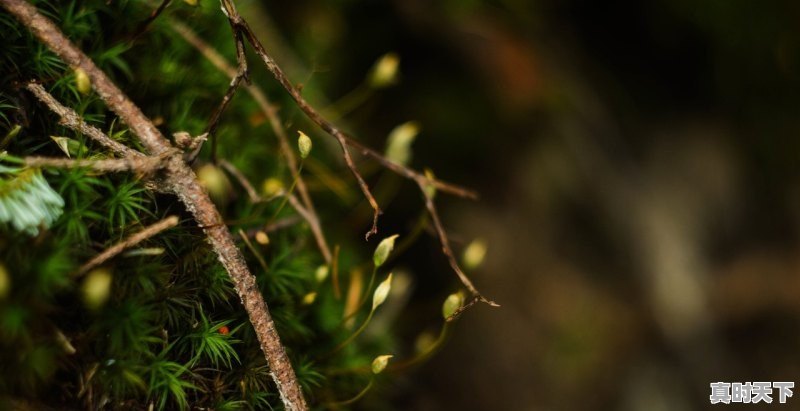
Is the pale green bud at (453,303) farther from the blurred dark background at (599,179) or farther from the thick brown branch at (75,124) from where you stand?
the blurred dark background at (599,179)

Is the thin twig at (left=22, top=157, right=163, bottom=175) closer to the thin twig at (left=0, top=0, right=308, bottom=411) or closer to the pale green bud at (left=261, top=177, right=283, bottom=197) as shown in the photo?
the thin twig at (left=0, top=0, right=308, bottom=411)

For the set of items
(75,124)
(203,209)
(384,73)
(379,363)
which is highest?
(384,73)

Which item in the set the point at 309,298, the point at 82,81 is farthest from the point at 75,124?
the point at 309,298

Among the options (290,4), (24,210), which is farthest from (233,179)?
(290,4)

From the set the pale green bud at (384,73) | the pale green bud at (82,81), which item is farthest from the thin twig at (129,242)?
the pale green bud at (384,73)

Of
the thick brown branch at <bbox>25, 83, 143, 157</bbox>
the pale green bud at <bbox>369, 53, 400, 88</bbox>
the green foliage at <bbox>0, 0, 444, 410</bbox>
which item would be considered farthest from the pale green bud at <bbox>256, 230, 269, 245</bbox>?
the pale green bud at <bbox>369, 53, 400, 88</bbox>

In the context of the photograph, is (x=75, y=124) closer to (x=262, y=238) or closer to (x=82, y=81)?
(x=82, y=81)
